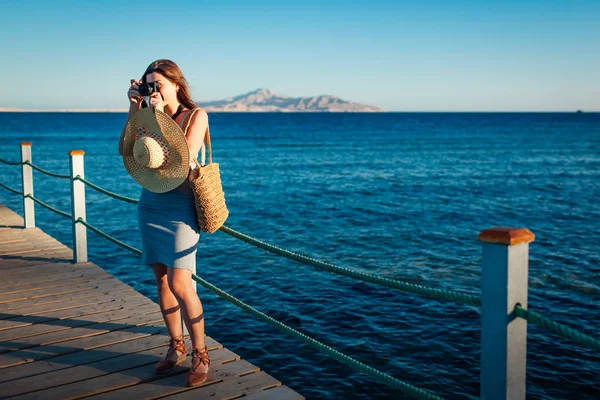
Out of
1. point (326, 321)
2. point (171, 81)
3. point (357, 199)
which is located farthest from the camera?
point (357, 199)

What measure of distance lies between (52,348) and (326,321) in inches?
203

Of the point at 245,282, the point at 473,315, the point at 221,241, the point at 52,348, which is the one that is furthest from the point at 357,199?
the point at 52,348

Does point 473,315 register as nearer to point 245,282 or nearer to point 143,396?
point 245,282

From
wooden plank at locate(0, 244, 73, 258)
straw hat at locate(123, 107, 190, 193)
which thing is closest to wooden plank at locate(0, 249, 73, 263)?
wooden plank at locate(0, 244, 73, 258)

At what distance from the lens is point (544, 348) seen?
7629mm

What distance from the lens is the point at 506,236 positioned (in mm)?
2068

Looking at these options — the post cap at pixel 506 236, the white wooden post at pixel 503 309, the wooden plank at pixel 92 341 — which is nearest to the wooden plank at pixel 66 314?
the wooden plank at pixel 92 341

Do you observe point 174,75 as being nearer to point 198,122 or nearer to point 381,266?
point 198,122

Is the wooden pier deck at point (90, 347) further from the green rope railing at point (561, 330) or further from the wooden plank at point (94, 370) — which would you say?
the green rope railing at point (561, 330)

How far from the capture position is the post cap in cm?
207

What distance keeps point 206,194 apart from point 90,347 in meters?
1.68

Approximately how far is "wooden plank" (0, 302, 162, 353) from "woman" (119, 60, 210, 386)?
1.31 m

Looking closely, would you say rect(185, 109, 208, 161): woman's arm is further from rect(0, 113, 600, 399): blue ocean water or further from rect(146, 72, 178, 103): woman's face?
rect(0, 113, 600, 399): blue ocean water

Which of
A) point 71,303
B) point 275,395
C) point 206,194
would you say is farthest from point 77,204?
point 275,395
